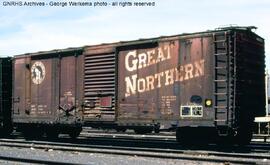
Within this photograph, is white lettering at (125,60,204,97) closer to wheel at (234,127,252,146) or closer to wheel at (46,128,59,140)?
wheel at (234,127,252,146)

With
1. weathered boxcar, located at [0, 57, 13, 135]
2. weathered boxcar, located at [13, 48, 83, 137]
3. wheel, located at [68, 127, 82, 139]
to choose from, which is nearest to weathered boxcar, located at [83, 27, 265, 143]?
weathered boxcar, located at [13, 48, 83, 137]

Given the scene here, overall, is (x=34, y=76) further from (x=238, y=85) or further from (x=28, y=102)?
(x=238, y=85)

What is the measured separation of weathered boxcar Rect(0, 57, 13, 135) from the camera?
63.9ft

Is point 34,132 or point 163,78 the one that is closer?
point 163,78

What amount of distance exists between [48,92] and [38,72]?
1167 millimetres

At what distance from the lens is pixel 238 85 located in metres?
13.0

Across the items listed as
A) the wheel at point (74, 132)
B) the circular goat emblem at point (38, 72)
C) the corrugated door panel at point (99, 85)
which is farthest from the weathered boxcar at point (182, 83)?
the wheel at point (74, 132)

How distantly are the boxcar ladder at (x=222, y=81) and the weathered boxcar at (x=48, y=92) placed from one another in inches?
218

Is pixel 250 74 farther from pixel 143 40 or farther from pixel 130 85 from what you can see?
pixel 130 85

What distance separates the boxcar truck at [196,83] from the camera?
13023 millimetres

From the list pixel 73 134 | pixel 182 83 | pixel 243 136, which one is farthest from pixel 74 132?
pixel 243 136

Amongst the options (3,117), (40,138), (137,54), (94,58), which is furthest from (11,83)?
(137,54)

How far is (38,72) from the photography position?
59.4ft

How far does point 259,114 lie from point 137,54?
4.59m
